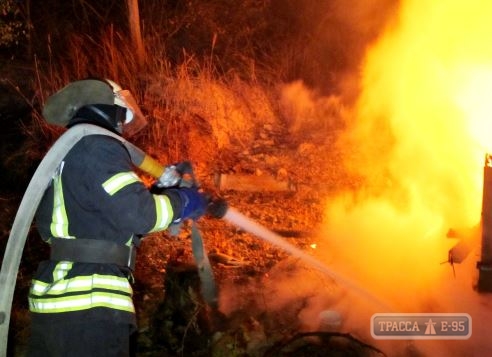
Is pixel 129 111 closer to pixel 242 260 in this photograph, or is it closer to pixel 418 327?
pixel 242 260

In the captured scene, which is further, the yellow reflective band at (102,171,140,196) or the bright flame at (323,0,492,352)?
the bright flame at (323,0,492,352)

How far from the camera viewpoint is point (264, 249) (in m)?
→ 4.97

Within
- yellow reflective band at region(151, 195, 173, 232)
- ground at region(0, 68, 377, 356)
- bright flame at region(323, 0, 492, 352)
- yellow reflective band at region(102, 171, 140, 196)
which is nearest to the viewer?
yellow reflective band at region(102, 171, 140, 196)

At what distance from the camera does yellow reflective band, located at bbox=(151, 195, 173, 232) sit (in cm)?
241

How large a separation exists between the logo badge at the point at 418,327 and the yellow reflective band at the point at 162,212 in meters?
2.20

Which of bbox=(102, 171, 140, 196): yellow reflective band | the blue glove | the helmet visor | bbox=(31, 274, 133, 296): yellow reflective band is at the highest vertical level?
the helmet visor

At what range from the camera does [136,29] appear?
726 cm

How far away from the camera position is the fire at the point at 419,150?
4.85 m

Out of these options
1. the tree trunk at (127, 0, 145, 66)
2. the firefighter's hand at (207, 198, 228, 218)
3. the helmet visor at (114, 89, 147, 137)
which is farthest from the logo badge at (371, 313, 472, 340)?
the tree trunk at (127, 0, 145, 66)

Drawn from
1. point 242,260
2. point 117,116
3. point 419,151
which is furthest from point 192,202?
point 419,151

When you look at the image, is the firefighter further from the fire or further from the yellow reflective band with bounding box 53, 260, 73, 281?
the fire

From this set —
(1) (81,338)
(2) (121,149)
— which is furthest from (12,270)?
(2) (121,149)

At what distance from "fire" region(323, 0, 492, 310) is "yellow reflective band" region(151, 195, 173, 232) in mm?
2618

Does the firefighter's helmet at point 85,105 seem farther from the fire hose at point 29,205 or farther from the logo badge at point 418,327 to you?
the logo badge at point 418,327
